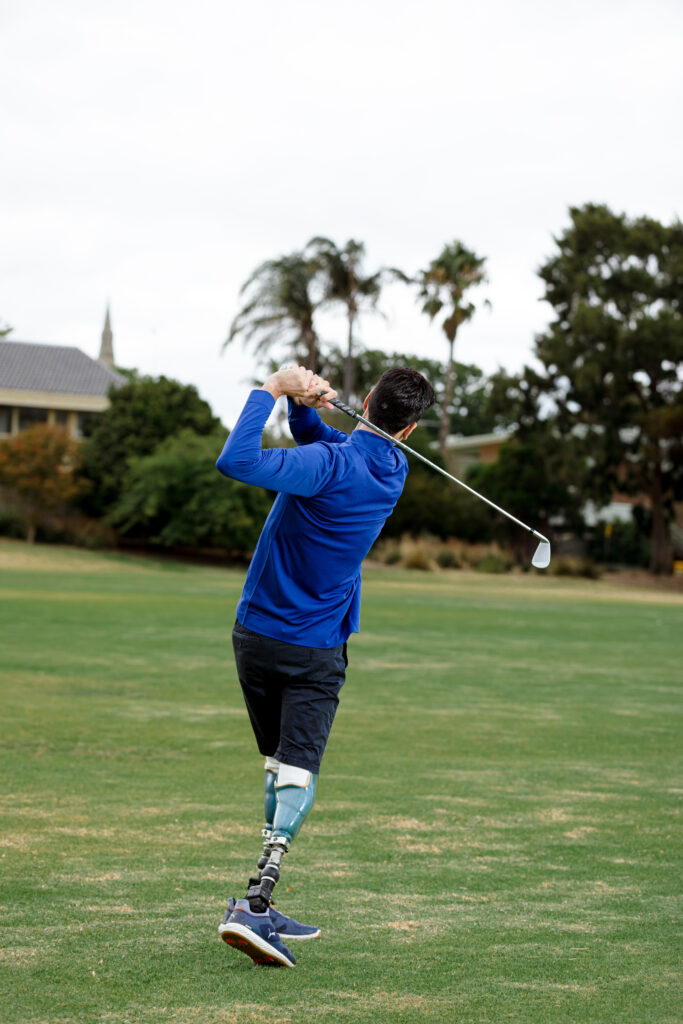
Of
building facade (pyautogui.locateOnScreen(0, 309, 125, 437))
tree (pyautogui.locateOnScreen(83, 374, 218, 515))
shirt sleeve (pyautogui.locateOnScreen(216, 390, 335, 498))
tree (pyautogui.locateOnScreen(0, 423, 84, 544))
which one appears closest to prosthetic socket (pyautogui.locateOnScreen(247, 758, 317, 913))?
shirt sleeve (pyautogui.locateOnScreen(216, 390, 335, 498))

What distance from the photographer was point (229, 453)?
14.9 ft

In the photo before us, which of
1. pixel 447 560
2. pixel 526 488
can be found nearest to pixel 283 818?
pixel 447 560

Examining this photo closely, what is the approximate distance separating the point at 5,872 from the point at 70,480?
5154cm

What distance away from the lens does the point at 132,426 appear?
5838 centimetres

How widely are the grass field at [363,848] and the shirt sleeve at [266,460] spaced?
6.06 feet

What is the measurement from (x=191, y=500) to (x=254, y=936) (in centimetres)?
4859

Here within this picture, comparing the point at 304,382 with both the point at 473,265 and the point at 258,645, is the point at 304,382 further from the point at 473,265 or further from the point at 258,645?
the point at 473,265

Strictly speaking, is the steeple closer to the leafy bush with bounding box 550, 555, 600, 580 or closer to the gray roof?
the gray roof

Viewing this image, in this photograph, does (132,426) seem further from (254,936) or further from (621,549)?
(254,936)

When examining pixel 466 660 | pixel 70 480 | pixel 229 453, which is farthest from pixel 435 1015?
pixel 70 480

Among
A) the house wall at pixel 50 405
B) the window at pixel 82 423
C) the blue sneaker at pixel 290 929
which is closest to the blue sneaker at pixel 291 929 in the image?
the blue sneaker at pixel 290 929

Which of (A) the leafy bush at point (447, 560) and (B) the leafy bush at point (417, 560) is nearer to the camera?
(B) the leafy bush at point (417, 560)

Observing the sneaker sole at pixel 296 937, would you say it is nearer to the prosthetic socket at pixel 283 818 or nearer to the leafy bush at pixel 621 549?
the prosthetic socket at pixel 283 818

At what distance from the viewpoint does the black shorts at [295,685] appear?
16.0 feet
